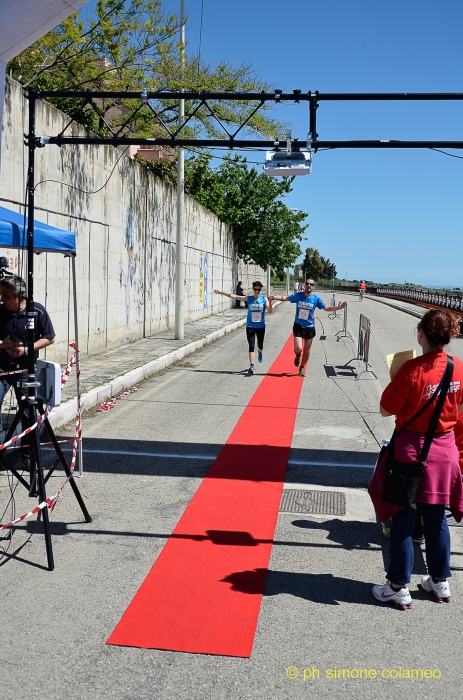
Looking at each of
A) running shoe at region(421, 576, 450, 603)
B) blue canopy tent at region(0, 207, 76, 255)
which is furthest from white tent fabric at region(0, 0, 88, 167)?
running shoe at region(421, 576, 450, 603)

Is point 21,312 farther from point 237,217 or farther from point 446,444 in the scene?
point 237,217

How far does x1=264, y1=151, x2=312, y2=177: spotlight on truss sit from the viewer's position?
8727 mm

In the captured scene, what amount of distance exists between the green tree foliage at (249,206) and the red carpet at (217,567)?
110 ft

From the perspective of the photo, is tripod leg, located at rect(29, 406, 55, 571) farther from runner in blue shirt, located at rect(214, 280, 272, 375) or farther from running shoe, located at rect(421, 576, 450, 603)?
runner in blue shirt, located at rect(214, 280, 272, 375)

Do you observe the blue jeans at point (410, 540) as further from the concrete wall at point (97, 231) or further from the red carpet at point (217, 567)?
the concrete wall at point (97, 231)

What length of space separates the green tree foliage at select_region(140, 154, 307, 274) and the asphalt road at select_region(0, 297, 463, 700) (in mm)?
32899

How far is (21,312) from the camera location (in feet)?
22.7

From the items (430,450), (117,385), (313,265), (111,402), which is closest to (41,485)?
(430,450)

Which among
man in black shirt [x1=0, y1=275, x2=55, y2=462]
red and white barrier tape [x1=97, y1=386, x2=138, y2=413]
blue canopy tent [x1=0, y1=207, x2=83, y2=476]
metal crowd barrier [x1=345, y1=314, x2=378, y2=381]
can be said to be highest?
blue canopy tent [x1=0, y1=207, x2=83, y2=476]

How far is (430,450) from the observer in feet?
13.9

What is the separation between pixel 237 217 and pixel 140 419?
3196 centimetres

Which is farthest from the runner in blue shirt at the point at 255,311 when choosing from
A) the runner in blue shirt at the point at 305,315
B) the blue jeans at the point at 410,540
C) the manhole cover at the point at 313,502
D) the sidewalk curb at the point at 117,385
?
the blue jeans at the point at 410,540

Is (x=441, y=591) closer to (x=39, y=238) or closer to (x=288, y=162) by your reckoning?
(x=39, y=238)

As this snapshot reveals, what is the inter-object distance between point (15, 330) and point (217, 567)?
10.8ft
